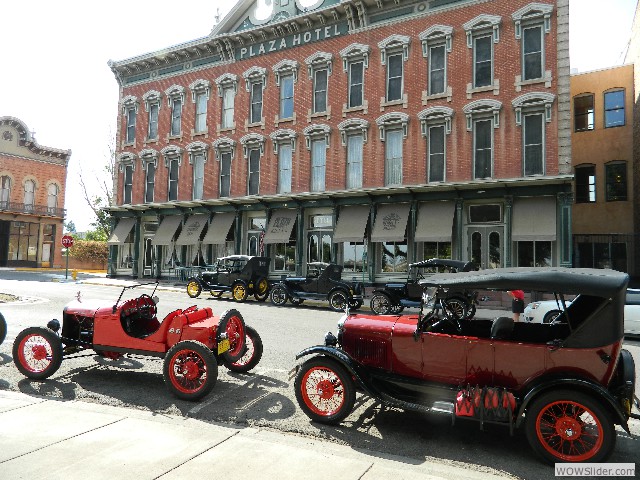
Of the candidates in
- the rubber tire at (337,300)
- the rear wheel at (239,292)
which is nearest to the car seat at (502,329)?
the rubber tire at (337,300)

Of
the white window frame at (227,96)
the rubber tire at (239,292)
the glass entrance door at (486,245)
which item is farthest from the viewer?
the white window frame at (227,96)

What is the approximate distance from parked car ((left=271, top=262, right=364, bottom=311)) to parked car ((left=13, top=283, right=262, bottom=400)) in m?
9.57

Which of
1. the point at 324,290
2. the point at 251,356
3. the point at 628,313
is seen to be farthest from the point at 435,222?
the point at 251,356

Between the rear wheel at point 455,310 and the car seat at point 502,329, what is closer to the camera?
the car seat at point 502,329

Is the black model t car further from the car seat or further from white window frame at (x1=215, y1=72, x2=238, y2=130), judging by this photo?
the car seat

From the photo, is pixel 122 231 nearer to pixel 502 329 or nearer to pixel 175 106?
pixel 175 106

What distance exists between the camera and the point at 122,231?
100 feet

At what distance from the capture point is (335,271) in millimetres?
17578

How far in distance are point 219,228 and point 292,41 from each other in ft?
38.0

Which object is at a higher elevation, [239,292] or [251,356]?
[239,292]

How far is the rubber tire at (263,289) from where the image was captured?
19156 mm

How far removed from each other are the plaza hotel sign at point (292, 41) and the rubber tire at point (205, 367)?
871 inches

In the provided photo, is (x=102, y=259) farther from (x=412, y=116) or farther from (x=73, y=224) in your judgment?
(x=73, y=224)

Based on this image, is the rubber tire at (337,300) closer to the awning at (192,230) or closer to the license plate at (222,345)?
the license plate at (222,345)
